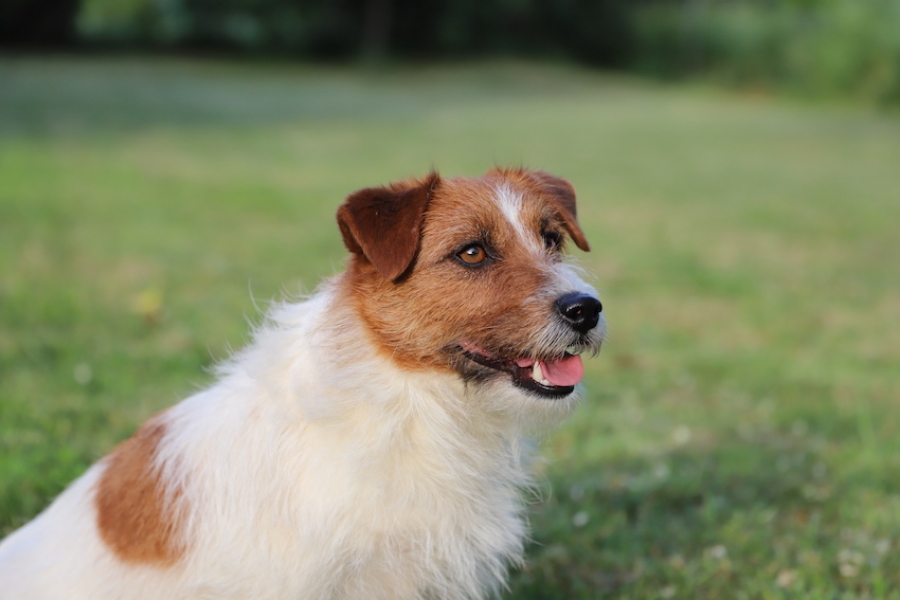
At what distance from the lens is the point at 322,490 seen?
3.04m

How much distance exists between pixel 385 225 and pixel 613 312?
6.06m

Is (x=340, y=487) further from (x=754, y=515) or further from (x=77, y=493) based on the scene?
(x=754, y=515)

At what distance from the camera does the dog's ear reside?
3188 millimetres

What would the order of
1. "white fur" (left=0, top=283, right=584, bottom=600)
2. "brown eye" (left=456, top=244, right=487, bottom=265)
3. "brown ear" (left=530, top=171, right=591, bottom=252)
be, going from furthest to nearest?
1. "brown ear" (left=530, top=171, right=591, bottom=252)
2. "brown eye" (left=456, top=244, right=487, bottom=265)
3. "white fur" (left=0, top=283, right=584, bottom=600)

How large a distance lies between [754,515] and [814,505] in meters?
0.48

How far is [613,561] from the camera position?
4.40 meters

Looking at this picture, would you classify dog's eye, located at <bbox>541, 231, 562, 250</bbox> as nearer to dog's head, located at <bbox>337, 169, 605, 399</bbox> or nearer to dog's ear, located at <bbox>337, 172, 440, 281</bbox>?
dog's head, located at <bbox>337, 169, 605, 399</bbox>

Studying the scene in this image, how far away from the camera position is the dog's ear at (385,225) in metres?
3.19

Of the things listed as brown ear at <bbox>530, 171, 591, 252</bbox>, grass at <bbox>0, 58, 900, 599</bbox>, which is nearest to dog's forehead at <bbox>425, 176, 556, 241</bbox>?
brown ear at <bbox>530, 171, 591, 252</bbox>

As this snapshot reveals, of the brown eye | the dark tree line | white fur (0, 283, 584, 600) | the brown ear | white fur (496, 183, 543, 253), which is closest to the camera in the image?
white fur (0, 283, 584, 600)

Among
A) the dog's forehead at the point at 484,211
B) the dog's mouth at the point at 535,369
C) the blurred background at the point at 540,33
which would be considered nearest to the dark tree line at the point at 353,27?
the blurred background at the point at 540,33

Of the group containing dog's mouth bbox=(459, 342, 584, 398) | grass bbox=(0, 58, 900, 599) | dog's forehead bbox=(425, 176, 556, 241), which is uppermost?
dog's forehead bbox=(425, 176, 556, 241)

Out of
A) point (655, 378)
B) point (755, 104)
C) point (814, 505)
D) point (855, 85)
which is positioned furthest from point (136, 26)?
point (814, 505)

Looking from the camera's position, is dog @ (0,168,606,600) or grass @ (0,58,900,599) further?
grass @ (0,58,900,599)
